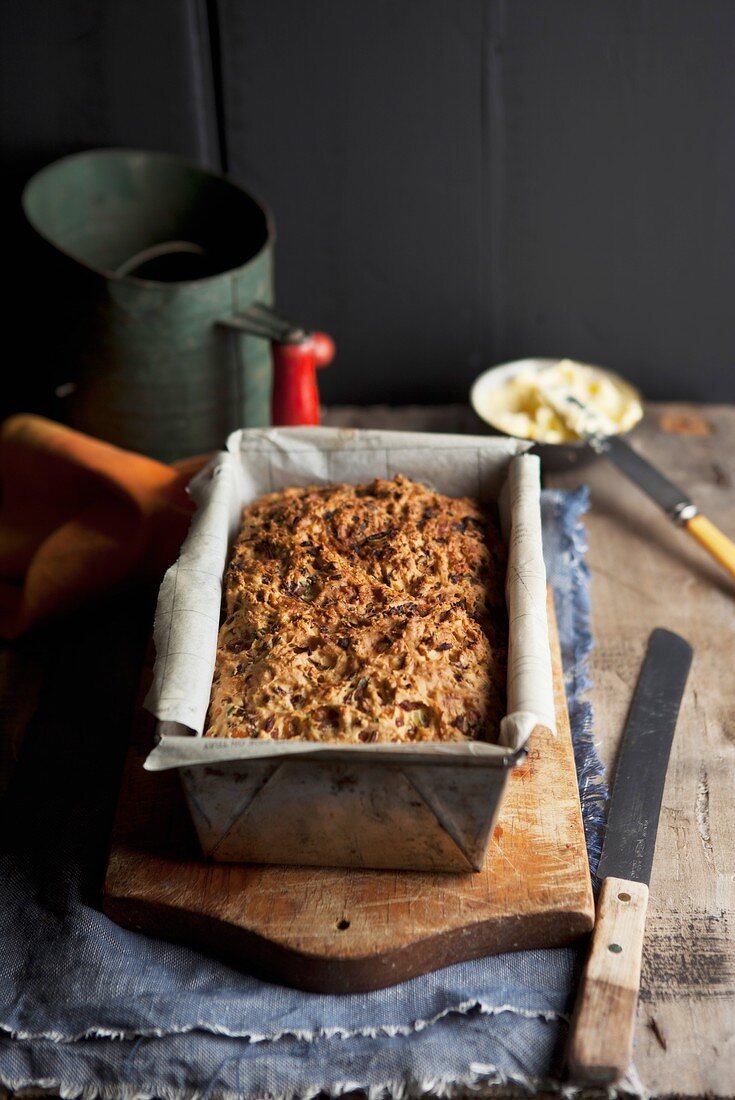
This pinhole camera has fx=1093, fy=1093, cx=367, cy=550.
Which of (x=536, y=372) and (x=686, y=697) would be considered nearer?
(x=686, y=697)

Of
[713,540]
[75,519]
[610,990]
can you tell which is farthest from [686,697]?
[75,519]

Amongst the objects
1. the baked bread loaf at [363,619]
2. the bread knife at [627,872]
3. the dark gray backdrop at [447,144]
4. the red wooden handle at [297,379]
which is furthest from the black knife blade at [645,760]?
the dark gray backdrop at [447,144]

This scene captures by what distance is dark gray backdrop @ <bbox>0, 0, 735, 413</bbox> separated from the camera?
186 centimetres

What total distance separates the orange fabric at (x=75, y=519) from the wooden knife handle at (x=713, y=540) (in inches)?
32.0

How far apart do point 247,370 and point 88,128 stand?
53 cm

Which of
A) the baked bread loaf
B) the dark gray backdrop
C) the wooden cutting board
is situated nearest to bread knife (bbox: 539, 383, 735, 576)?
the dark gray backdrop

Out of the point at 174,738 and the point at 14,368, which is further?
the point at 14,368

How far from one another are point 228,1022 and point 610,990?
410 mm

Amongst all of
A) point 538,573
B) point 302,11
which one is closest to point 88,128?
point 302,11

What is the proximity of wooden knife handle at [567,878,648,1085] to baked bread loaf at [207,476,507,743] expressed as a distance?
0.86 ft

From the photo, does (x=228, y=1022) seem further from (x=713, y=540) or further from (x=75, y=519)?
(x=713, y=540)

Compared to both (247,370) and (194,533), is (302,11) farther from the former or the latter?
(194,533)

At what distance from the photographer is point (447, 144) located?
1.97 meters

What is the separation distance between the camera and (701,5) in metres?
1.82
